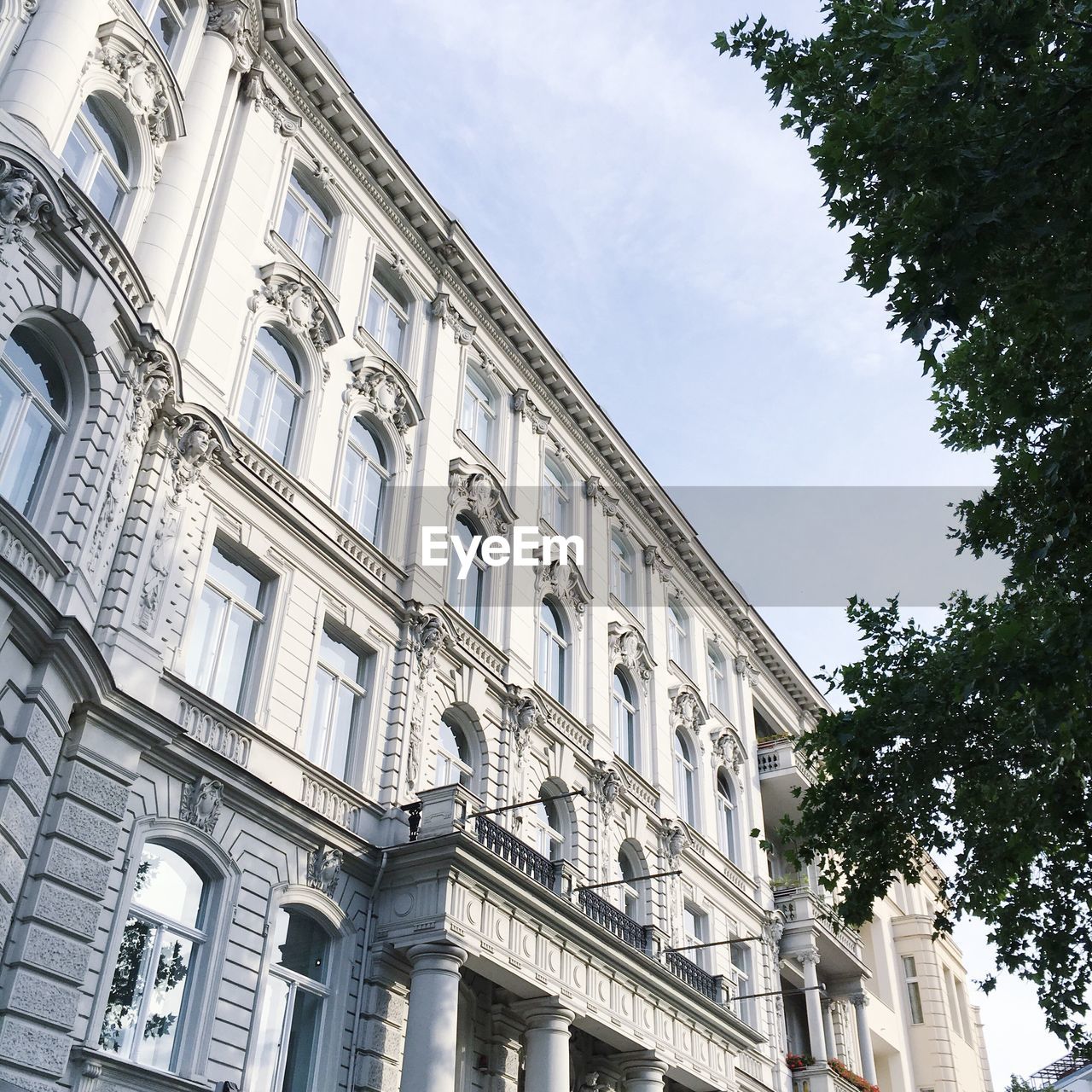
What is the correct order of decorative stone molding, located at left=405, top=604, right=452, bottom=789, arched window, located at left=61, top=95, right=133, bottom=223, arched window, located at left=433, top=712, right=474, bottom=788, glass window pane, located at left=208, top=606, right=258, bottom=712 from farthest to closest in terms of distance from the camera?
arched window, located at left=433, top=712, right=474, bottom=788 → decorative stone molding, located at left=405, top=604, right=452, bottom=789 → glass window pane, located at left=208, top=606, right=258, bottom=712 → arched window, located at left=61, top=95, right=133, bottom=223

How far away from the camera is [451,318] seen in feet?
92.4

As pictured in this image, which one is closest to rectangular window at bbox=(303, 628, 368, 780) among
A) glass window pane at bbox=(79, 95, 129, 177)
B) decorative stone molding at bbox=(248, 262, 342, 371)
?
decorative stone molding at bbox=(248, 262, 342, 371)

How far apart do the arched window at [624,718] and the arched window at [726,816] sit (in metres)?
4.98

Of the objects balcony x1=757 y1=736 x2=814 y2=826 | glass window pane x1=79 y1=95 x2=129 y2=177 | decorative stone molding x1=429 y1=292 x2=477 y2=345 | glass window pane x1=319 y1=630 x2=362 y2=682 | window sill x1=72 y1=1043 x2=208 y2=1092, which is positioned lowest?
window sill x1=72 y1=1043 x2=208 y2=1092

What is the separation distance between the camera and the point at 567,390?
106ft

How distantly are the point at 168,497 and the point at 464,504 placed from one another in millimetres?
9078

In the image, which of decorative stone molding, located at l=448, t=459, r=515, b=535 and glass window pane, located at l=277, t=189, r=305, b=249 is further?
decorative stone molding, located at l=448, t=459, r=515, b=535

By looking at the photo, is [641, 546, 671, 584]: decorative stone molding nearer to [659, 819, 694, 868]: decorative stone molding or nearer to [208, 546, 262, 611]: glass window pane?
[659, 819, 694, 868]: decorative stone molding

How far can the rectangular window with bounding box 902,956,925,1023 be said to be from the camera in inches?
1887

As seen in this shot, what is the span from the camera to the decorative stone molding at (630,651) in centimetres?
3141

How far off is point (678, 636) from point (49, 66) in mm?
25108

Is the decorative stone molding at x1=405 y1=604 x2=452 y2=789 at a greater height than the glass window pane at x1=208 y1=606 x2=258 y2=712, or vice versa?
the decorative stone molding at x1=405 y1=604 x2=452 y2=789

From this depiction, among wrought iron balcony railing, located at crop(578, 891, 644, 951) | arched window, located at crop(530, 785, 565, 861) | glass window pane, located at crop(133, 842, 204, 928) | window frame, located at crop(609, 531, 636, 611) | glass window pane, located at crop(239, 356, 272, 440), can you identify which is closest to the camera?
glass window pane, located at crop(133, 842, 204, 928)

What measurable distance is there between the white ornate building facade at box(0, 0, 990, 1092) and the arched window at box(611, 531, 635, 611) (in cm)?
65
